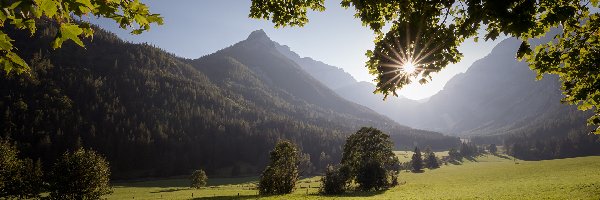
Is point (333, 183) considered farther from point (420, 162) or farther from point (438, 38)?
point (420, 162)

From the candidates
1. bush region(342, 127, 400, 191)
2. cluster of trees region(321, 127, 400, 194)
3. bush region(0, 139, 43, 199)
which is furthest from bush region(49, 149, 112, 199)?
bush region(342, 127, 400, 191)

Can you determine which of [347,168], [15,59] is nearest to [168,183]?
[347,168]

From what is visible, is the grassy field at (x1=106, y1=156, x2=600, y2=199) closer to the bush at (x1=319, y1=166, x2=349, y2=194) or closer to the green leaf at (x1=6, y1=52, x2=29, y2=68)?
the bush at (x1=319, y1=166, x2=349, y2=194)

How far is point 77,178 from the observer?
173 ft

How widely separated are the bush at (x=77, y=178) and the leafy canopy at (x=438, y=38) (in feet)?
170

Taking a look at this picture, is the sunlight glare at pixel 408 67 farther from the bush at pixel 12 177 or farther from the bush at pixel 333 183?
the bush at pixel 12 177

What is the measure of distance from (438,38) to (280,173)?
175ft

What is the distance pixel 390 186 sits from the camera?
8938 centimetres

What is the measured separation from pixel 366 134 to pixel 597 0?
2825 inches

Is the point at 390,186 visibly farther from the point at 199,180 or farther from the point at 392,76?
the point at 392,76

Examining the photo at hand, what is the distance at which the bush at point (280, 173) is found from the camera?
62.2 meters

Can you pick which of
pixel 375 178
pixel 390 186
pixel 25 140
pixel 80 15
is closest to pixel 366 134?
pixel 375 178

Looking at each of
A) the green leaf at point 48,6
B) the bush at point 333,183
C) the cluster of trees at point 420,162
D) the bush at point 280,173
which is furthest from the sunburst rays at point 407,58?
the cluster of trees at point 420,162

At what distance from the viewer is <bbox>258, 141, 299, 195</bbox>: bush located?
62156mm
